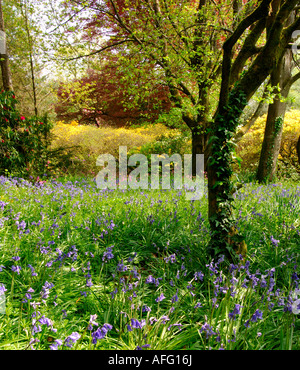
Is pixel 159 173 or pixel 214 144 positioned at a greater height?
pixel 214 144

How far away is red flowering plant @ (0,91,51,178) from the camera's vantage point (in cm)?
624

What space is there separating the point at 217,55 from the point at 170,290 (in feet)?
22.3

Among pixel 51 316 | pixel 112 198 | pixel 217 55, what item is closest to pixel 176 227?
pixel 112 198

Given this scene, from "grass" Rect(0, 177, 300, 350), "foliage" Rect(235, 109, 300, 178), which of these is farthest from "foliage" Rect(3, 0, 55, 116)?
"foliage" Rect(235, 109, 300, 178)

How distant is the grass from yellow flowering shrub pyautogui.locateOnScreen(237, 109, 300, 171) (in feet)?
17.5

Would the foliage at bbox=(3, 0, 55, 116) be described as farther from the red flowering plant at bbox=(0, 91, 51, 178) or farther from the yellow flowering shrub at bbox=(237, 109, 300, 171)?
the yellow flowering shrub at bbox=(237, 109, 300, 171)

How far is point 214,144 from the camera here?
293 centimetres

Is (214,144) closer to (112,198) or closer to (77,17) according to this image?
(112,198)

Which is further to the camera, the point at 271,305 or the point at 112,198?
the point at 112,198

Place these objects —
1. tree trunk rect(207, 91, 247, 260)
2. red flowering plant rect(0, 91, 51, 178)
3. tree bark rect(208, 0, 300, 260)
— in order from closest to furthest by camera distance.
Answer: tree bark rect(208, 0, 300, 260)
tree trunk rect(207, 91, 247, 260)
red flowering plant rect(0, 91, 51, 178)

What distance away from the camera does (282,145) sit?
10055mm

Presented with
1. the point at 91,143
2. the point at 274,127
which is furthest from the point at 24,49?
the point at 274,127

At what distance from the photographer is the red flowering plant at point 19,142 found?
246 inches

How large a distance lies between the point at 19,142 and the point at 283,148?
8868mm
